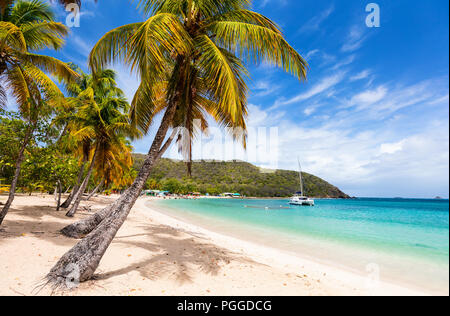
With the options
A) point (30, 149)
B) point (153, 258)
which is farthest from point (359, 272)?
point (30, 149)

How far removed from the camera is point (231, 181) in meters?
95.8

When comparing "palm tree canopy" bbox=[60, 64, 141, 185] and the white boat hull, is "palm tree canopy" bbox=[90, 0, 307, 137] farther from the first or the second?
the white boat hull

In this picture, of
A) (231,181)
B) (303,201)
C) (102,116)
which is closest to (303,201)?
(303,201)

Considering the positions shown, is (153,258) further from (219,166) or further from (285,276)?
(219,166)

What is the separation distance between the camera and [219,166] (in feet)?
337

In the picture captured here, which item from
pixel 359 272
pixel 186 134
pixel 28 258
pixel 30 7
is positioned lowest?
pixel 359 272

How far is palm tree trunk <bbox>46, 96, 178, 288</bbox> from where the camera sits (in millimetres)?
3184

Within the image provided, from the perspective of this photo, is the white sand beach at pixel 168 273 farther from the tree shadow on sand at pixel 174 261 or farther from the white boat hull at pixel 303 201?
the white boat hull at pixel 303 201

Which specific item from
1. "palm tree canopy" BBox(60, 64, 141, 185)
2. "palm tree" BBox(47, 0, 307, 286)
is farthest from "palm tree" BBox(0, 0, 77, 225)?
"palm tree" BBox(47, 0, 307, 286)

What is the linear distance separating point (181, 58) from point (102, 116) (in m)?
9.32

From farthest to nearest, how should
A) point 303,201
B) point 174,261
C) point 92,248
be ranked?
point 303,201
point 174,261
point 92,248

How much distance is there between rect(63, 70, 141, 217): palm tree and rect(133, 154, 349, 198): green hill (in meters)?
69.3

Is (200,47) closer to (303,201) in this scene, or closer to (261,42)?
(261,42)
